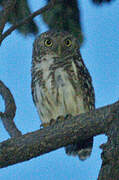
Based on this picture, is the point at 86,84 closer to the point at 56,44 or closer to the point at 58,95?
the point at 58,95

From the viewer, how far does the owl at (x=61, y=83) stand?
3.38 meters

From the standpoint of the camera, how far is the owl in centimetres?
338

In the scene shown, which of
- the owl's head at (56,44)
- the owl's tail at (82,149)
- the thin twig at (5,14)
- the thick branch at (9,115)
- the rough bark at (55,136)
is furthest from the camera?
the owl's head at (56,44)

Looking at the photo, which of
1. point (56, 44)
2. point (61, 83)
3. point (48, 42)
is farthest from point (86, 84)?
point (48, 42)

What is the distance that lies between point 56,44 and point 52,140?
1629 millimetres

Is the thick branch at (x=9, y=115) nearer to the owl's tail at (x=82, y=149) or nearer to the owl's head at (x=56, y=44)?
the owl's tail at (x=82, y=149)

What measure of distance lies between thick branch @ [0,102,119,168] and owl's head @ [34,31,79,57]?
55.7 inches

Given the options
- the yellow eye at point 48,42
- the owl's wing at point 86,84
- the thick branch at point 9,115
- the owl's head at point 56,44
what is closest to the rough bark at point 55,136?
the thick branch at point 9,115

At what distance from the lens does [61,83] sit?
336cm

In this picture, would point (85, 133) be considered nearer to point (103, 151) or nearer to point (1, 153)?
point (103, 151)

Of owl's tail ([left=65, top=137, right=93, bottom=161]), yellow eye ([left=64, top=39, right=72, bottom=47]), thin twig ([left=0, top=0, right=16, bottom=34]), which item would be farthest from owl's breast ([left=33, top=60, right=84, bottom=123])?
thin twig ([left=0, top=0, right=16, bottom=34])

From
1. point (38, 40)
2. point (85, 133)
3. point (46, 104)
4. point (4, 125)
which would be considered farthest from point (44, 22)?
point (85, 133)

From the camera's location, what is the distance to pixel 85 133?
240cm

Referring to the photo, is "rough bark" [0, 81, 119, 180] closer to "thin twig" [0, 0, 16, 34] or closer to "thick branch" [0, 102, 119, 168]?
"thick branch" [0, 102, 119, 168]
